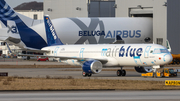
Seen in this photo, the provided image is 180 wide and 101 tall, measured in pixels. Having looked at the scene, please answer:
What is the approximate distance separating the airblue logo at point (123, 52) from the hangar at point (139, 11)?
32761 mm

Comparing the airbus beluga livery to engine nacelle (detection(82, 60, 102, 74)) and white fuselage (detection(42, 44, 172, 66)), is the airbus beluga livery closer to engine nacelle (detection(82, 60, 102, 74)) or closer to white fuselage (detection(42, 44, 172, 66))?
white fuselage (detection(42, 44, 172, 66))

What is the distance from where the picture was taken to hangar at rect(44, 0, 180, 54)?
67375mm

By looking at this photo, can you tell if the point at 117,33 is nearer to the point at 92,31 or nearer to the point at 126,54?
the point at 92,31

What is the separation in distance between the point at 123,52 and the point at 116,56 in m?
0.94

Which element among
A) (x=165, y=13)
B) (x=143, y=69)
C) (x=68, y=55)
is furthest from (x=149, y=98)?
(x=165, y=13)

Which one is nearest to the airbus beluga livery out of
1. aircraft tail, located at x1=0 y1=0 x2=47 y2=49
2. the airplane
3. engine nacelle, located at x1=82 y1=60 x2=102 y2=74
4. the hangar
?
aircraft tail, located at x1=0 y1=0 x2=47 y2=49

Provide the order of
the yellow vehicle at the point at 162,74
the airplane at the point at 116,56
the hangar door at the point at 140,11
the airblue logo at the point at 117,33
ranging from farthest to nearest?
the hangar door at the point at 140,11
the airblue logo at the point at 117,33
the yellow vehicle at the point at 162,74
the airplane at the point at 116,56

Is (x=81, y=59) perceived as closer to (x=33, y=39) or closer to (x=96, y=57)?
(x=96, y=57)

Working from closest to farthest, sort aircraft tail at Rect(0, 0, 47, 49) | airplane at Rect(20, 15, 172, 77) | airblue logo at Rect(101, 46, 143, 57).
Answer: airplane at Rect(20, 15, 172, 77) < airblue logo at Rect(101, 46, 143, 57) < aircraft tail at Rect(0, 0, 47, 49)

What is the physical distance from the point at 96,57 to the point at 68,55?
13.9ft

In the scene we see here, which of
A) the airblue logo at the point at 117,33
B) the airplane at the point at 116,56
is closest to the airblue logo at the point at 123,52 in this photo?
the airplane at the point at 116,56

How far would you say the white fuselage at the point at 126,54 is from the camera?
33.5 metres

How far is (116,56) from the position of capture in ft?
119

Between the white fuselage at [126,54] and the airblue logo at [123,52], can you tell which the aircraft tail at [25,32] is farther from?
the airblue logo at [123,52]
